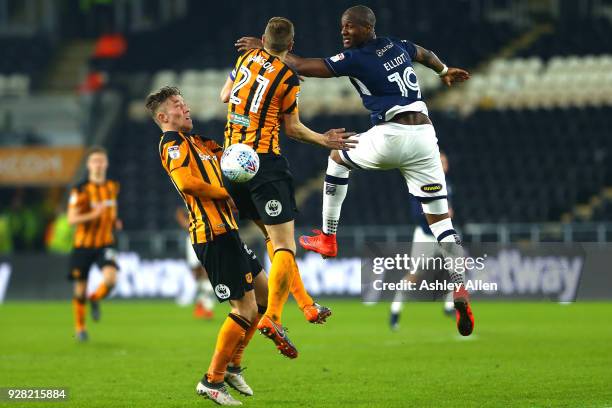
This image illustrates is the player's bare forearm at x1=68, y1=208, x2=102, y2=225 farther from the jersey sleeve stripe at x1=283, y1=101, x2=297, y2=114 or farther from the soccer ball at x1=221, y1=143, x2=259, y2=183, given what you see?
the soccer ball at x1=221, y1=143, x2=259, y2=183

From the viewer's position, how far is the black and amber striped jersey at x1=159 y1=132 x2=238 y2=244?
30.3 ft

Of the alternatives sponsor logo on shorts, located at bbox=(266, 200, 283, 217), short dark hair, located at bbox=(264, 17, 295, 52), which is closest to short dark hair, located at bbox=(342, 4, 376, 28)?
short dark hair, located at bbox=(264, 17, 295, 52)

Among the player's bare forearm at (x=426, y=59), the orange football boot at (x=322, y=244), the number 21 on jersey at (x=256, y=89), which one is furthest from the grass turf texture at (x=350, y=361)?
the player's bare forearm at (x=426, y=59)

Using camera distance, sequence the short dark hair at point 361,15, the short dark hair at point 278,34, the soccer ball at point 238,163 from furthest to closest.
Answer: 1. the short dark hair at point 361,15
2. the short dark hair at point 278,34
3. the soccer ball at point 238,163

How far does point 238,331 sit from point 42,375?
10.7ft

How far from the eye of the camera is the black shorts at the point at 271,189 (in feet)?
31.9

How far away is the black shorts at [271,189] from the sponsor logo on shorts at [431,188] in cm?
129

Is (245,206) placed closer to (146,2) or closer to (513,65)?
(513,65)

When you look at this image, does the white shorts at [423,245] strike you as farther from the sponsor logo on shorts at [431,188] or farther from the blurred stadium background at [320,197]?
the sponsor logo on shorts at [431,188]

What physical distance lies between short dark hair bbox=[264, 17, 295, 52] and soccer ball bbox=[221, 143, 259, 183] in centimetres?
89

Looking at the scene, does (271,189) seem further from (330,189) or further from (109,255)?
(109,255)

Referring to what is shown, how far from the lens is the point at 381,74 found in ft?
33.2

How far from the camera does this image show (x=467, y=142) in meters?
27.3

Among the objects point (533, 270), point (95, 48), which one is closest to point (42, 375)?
point (533, 270)
